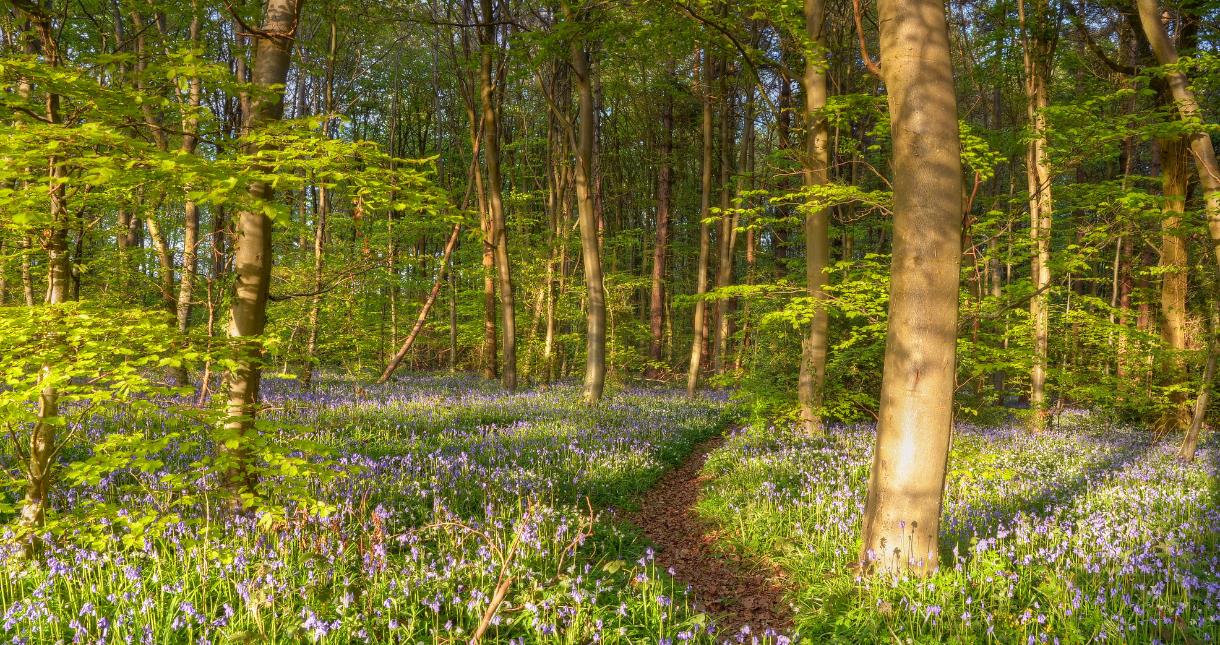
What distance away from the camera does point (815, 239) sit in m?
Result: 10.5

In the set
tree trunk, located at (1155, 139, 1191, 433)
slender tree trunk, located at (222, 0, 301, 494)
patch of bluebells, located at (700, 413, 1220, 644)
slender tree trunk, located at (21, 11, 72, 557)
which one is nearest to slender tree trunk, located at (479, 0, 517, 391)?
patch of bluebells, located at (700, 413, 1220, 644)

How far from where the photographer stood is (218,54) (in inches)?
843

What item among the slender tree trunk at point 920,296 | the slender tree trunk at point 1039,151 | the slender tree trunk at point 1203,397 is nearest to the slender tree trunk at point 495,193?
the slender tree trunk at point 1039,151

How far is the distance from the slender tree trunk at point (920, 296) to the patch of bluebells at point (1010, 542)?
1.39 ft

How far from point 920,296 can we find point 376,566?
14.7 ft

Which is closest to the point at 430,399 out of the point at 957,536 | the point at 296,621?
the point at 296,621

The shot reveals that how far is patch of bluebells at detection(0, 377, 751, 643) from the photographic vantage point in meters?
3.61

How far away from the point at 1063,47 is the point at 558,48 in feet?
38.3

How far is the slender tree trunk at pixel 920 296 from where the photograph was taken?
4.18 m

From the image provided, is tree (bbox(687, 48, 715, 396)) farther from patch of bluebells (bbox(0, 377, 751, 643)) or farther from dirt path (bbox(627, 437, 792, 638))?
patch of bluebells (bbox(0, 377, 751, 643))

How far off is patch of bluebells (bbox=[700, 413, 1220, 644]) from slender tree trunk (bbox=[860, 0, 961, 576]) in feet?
1.39

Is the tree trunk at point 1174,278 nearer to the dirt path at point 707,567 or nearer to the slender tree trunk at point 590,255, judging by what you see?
the dirt path at point 707,567

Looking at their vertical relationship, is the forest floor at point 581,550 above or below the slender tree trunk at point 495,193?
below

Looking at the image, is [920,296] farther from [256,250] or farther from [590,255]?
[590,255]
